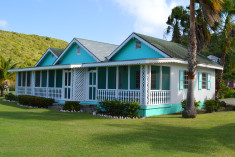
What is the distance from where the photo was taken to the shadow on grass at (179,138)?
6867mm

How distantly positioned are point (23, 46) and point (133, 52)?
54.0 m

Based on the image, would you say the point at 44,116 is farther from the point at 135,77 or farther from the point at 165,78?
the point at 165,78

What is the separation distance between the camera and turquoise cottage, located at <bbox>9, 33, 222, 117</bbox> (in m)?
14.0

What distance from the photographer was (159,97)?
47.4ft

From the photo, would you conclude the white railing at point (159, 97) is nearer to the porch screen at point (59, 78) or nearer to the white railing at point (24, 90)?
the porch screen at point (59, 78)

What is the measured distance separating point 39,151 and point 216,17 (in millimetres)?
10912

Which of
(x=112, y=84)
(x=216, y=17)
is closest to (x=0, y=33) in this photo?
(x=112, y=84)

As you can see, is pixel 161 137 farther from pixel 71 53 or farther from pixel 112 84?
pixel 71 53

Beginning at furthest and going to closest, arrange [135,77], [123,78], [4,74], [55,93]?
[4,74] → [55,93] → [123,78] → [135,77]

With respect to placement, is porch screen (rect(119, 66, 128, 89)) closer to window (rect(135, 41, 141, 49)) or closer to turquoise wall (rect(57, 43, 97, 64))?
window (rect(135, 41, 141, 49))

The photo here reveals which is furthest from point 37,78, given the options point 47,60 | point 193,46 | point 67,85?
point 193,46

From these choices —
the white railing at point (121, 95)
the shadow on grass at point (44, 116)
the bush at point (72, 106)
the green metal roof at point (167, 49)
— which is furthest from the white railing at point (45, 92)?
the green metal roof at point (167, 49)

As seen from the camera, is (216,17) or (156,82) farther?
(156,82)

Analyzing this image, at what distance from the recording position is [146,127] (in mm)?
10180
